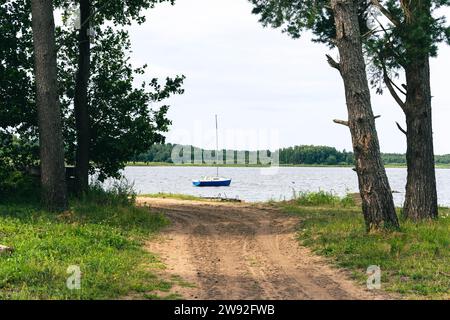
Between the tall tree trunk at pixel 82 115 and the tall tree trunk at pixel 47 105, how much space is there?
2.92 metres

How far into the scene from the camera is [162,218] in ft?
55.0

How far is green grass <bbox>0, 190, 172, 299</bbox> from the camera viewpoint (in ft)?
27.8

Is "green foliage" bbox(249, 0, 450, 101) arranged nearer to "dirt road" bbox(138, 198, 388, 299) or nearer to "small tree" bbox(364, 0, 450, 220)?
"small tree" bbox(364, 0, 450, 220)

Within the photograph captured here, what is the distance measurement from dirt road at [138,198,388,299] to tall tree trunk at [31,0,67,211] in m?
4.14

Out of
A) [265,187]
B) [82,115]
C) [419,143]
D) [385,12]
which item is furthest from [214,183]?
[385,12]

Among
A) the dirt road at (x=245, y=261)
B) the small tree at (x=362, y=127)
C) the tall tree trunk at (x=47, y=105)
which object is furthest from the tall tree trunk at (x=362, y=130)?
the tall tree trunk at (x=47, y=105)

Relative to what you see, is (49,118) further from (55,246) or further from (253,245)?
(253,245)

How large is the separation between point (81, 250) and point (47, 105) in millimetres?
7124

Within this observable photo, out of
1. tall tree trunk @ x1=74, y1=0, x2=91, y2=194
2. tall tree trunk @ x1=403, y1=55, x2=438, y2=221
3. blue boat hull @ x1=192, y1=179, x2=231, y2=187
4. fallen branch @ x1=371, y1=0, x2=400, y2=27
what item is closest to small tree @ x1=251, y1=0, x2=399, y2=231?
fallen branch @ x1=371, y1=0, x2=400, y2=27

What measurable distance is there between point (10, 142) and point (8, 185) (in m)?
2.38

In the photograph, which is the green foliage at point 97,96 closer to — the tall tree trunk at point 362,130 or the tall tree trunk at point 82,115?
the tall tree trunk at point 82,115

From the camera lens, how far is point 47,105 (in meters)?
16.6
